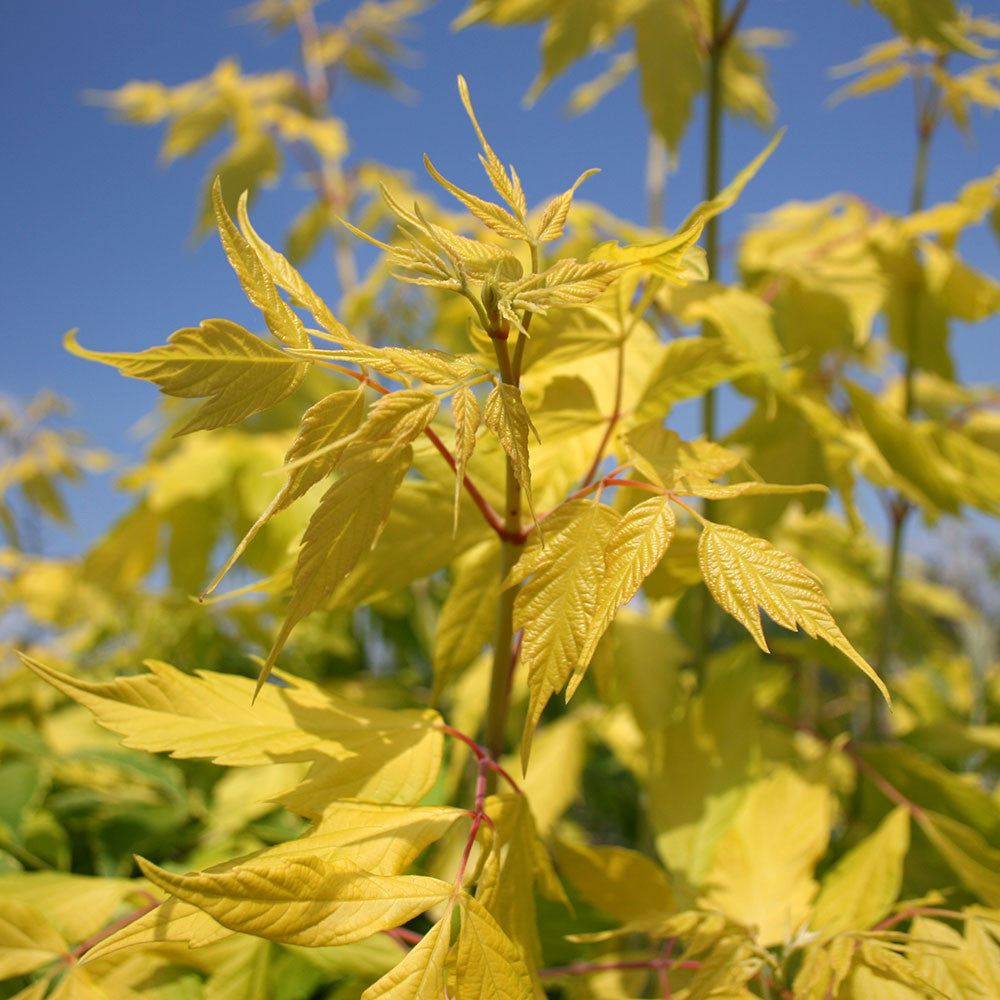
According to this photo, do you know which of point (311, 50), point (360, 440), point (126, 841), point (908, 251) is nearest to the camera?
point (360, 440)

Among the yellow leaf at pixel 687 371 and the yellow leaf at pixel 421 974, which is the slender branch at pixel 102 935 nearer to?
the yellow leaf at pixel 421 974

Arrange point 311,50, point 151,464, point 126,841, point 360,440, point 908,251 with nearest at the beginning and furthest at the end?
point 360,440
point 126,841
point 908,251
point 151,464
point 311,50

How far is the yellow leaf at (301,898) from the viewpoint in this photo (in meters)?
0.24

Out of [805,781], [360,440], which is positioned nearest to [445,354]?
[360,440]

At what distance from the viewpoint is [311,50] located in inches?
76.0

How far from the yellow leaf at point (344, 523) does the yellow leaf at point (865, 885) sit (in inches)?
12.6

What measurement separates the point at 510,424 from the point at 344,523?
6cm

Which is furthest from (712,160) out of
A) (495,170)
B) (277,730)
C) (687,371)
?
(277,730)

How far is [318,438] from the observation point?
261mm

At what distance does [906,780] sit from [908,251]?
475 millimetres

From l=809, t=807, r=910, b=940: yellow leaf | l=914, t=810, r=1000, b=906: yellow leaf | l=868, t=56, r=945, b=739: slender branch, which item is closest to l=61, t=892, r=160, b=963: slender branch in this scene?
l=809, t=807, r=910, b=940: yellow leaf

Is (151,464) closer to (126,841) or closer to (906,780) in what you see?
(126,841)

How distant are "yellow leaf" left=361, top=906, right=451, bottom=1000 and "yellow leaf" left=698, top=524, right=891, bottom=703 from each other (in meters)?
0.14

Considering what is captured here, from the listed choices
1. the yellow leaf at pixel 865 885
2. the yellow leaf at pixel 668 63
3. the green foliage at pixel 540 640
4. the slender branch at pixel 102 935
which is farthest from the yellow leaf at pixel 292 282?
the yellow leaf at pixel 668 63
